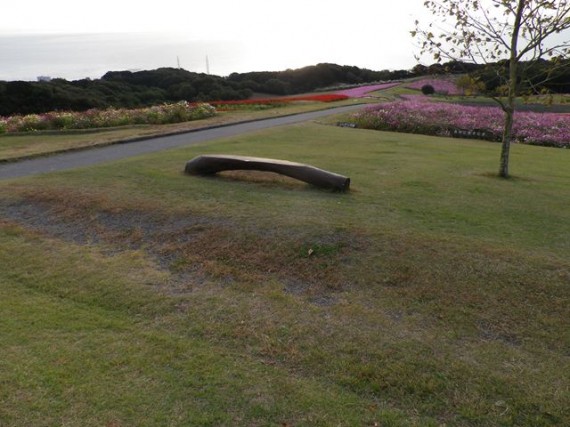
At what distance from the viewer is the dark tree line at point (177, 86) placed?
85.0 feet

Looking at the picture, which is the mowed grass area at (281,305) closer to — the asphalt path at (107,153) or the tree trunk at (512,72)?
the tree trunk at (512,72)

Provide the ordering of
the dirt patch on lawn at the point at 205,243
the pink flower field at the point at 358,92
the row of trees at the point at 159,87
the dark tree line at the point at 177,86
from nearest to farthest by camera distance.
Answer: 1. the dirt patch on lawn at the point at 205,243
2. the dark tree line at the point at 177,86
3. the row of trees at the point at 159,87
4. the pink flower field at the point at 358,92

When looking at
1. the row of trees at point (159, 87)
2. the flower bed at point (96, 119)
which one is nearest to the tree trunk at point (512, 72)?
the flower bed at point (96, 119)

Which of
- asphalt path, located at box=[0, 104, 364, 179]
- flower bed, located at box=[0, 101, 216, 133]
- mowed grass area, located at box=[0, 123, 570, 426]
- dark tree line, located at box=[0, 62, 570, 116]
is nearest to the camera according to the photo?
mowed grass area, located at box=[0, 123, 570, 426]

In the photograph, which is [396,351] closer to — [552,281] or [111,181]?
[552,281]

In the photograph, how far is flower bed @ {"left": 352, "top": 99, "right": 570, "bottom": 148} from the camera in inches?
667

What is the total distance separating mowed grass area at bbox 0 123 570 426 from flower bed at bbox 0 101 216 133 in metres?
9.47

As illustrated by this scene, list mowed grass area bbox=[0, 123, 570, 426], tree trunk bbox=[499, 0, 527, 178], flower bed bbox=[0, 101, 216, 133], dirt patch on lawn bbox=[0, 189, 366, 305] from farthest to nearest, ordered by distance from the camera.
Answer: flower bed bbox=[0, 101, 216, 133] → tree trunk bbox=[499, 0, 527, 178] → dirt patch on lawn bbox=[0, 189, 366, 305] → mowed grass area bbox=[0, 123, 570, 426]

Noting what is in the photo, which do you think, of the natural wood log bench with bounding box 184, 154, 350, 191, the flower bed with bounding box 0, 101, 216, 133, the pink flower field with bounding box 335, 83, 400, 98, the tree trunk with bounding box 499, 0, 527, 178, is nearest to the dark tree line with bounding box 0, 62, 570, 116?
the tree trunk with bounding box 499, 0, 527, 178

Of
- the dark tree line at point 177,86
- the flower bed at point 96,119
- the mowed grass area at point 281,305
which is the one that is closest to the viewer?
the mowed grass area at point 281,305

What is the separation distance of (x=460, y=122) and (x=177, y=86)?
86.0 feet

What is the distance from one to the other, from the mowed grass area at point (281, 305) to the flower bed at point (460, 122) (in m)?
10.3

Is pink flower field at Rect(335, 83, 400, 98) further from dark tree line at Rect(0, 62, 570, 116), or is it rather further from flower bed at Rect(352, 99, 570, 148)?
flower bed at Rect(352, 99, 570, 148)

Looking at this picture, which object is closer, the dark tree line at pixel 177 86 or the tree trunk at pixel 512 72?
the tree trunk at pixel 512 72
